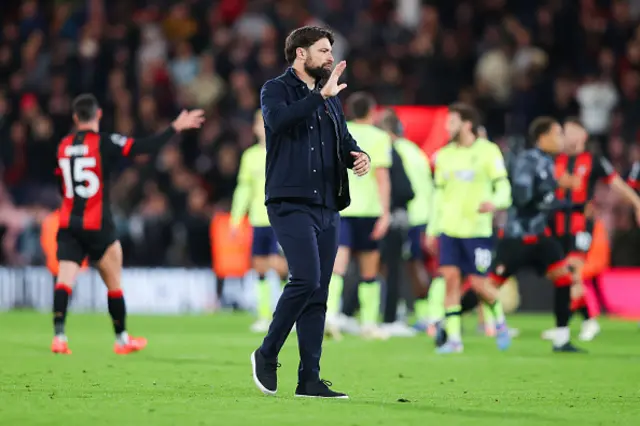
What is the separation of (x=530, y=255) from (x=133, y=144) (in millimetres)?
3842

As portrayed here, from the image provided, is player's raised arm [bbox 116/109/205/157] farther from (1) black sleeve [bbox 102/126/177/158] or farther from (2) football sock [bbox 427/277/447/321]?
(2) football sock [bbox 427/277/447/321]

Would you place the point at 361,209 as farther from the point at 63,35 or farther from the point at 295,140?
the point at 63,35

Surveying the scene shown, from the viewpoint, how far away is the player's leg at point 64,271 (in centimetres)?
1196

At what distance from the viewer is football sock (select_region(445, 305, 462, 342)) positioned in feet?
41.3

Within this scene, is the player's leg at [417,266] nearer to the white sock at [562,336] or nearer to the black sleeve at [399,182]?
the black sleeve at [399,182]

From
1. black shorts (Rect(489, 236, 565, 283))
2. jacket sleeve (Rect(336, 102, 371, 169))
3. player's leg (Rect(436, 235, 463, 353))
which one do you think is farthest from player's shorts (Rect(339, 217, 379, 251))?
jacket sleeve (Rect(336, 102, 371, 169))

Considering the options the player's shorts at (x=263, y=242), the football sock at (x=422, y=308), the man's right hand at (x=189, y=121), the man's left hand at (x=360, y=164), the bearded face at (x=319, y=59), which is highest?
the bearded face at (x=319, y=59)

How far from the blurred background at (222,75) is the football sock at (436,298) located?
639 cm

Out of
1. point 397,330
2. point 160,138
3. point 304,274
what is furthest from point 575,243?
point 304,274

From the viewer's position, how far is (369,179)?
14227 millimetres

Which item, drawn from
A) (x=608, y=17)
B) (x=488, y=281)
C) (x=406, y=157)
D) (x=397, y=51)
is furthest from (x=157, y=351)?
(x=608, y=17)

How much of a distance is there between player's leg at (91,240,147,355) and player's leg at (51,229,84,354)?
6.7 inches

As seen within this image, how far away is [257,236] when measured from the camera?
1645 centimetres

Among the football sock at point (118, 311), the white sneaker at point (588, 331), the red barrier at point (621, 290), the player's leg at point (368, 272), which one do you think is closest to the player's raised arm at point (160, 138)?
the football sock at point (118, 311)
